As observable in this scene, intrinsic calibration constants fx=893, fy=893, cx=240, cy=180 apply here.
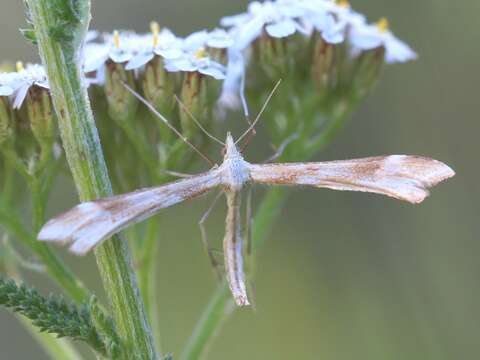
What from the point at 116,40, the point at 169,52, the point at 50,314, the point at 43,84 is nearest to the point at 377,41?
the point at 169,52

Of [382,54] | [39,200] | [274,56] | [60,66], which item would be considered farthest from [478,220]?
[60,66]

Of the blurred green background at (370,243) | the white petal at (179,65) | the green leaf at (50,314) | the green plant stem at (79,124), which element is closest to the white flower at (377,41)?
the white petal at (179,65)

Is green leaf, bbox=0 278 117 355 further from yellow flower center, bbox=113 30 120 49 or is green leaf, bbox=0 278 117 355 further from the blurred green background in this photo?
the blurred green background

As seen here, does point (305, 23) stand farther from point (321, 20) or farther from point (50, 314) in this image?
point (50, 314)

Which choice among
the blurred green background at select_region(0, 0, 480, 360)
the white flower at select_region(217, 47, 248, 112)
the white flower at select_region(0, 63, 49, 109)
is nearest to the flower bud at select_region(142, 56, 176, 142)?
the white flower at select_region(217, 47, 248, 112)

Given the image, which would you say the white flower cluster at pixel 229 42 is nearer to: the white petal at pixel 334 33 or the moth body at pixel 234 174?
the white petal at pixel 334 33

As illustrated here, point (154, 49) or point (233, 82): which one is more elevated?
point (154, 49)
